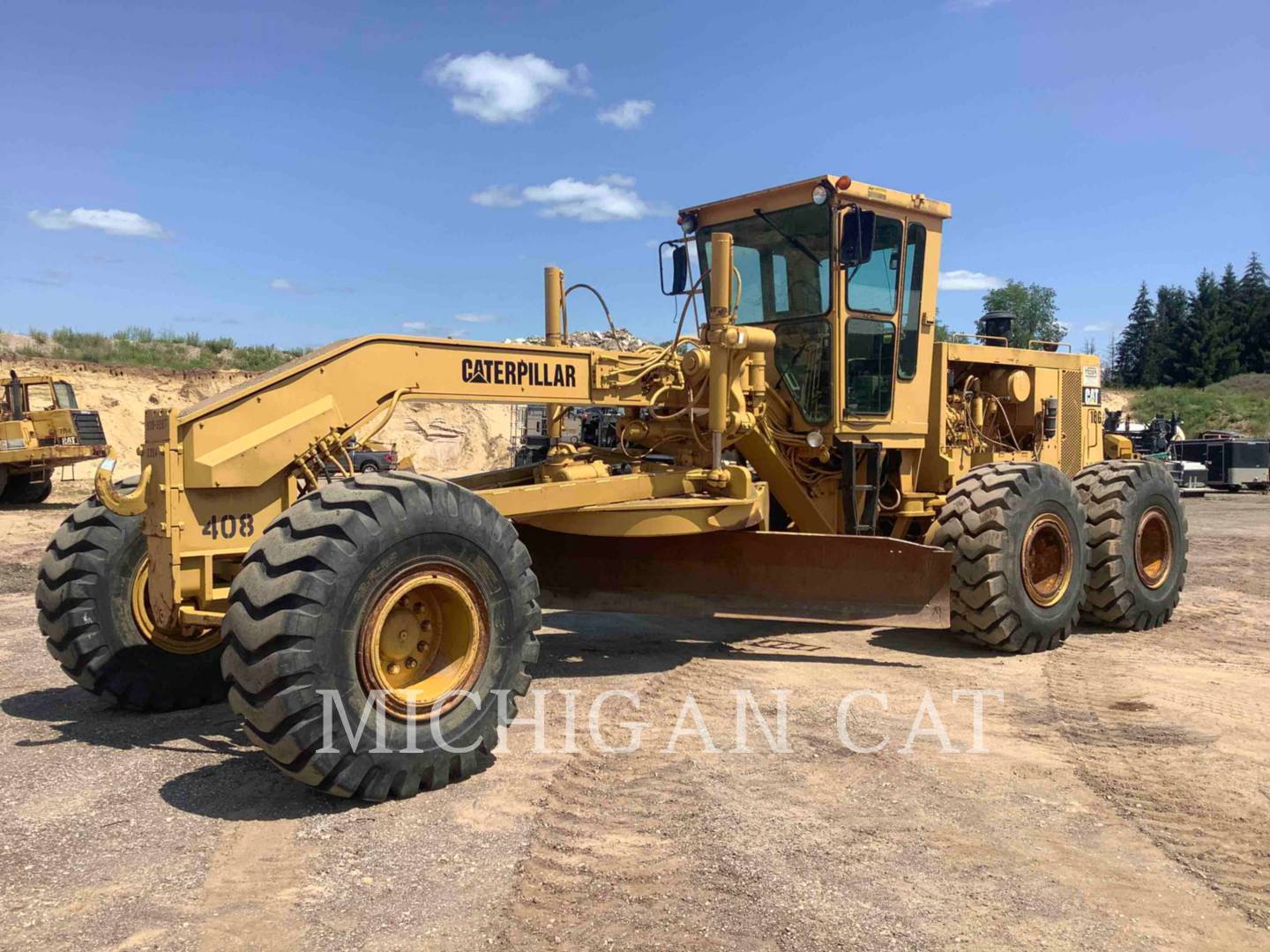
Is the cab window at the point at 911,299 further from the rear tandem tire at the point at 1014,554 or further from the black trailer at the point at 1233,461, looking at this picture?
the black trailer at the point at 1233,461

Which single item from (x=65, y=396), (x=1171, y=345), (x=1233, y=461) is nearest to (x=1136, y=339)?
(x=1171, y=345)

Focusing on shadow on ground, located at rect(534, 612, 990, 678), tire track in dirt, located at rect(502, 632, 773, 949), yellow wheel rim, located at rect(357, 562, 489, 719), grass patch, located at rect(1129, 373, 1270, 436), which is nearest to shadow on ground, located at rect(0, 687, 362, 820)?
yellow wheel rim, located at rect(357, 562, 489, 719)

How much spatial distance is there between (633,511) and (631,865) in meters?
2.68

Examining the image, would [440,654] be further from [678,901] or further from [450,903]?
[678,901]

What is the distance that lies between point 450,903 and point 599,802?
99 cm

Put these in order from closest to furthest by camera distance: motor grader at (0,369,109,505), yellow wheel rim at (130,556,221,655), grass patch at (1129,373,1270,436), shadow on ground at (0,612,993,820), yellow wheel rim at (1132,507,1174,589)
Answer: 1. shadow on ground at (0,612,993,820)
2. yellow wheel rim at (130,556,221,655)
3. yellow wheel rim at (1132,507,1174,589)
4. motor grader at (0,369,109,505)
5. grass patch at (1129,373,1270,436)

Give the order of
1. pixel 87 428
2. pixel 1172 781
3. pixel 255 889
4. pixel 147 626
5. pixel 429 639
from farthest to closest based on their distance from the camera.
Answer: pixel 87 428, pixel 147 626, pixel 429 639, pixel 1172 781, pixel 255 889

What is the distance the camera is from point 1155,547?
851 cm

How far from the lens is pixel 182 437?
14.0 feet

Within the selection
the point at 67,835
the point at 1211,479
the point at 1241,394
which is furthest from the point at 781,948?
the point at 1241,394

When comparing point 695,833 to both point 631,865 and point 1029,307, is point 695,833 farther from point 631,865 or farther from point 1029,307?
point 1029,307

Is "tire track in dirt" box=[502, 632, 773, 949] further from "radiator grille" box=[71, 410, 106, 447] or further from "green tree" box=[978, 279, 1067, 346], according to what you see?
"green tree" box=[978, 279, 1067, 346]

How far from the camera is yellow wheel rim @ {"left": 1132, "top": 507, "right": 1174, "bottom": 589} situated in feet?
26.9

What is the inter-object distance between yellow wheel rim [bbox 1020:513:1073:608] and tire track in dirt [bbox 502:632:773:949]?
11.3ft
